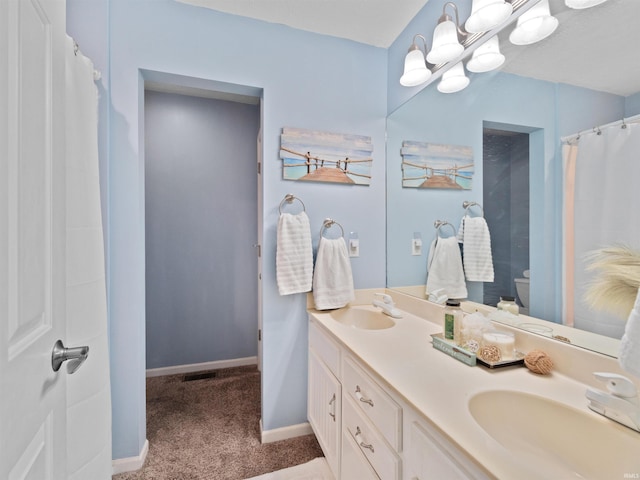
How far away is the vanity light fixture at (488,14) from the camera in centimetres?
112

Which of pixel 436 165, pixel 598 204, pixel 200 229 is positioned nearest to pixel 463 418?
pixel 598 204

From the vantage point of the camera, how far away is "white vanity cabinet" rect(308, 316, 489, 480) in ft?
2.32

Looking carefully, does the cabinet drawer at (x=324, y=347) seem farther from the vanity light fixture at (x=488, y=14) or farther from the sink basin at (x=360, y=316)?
the vanity light fixture at (x=488, y=14)

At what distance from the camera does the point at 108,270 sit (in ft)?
4.93

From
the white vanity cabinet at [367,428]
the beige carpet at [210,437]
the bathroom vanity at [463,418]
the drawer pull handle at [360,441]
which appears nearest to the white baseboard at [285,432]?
the beige carpet at [210,437]

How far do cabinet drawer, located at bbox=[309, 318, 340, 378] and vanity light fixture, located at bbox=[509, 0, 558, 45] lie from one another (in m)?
1.45

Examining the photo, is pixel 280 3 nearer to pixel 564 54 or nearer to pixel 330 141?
pixel 330 141

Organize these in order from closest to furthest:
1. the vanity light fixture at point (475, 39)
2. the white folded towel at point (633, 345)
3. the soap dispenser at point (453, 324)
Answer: the white folded towel at point (633, 345)
the vanity light fixture at point (475, 39)
the soap dispenser at point (453, 324)

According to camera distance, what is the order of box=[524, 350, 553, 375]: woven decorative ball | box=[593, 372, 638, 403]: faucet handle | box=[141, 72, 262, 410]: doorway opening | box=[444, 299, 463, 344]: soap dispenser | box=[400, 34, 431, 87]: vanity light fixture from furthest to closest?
1. box=[141, 72, 262, 410]: doorway opening
2. box=[400, 34, 431, 87]: vanity light fixture
3. box=[444, 299, 463, 344]: soap dispenser
4. box=[524, 350, 553, 375]: woven decorative ball
5. box=[593, 372, 638, 403]: faucet handle

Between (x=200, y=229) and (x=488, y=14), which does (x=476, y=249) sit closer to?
(x=488, y=14)

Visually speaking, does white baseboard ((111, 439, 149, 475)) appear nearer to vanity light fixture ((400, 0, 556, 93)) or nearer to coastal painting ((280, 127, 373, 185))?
coastal painting ((280, 127, 373, 185))

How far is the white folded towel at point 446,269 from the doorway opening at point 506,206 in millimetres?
180

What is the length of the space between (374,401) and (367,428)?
129mm

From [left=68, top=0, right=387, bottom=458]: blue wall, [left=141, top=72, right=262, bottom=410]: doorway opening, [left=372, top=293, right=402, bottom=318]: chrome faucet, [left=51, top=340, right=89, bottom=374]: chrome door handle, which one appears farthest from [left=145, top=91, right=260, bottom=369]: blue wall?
[left=51, top=340, right=89, bottom=374]: chrome door handle
